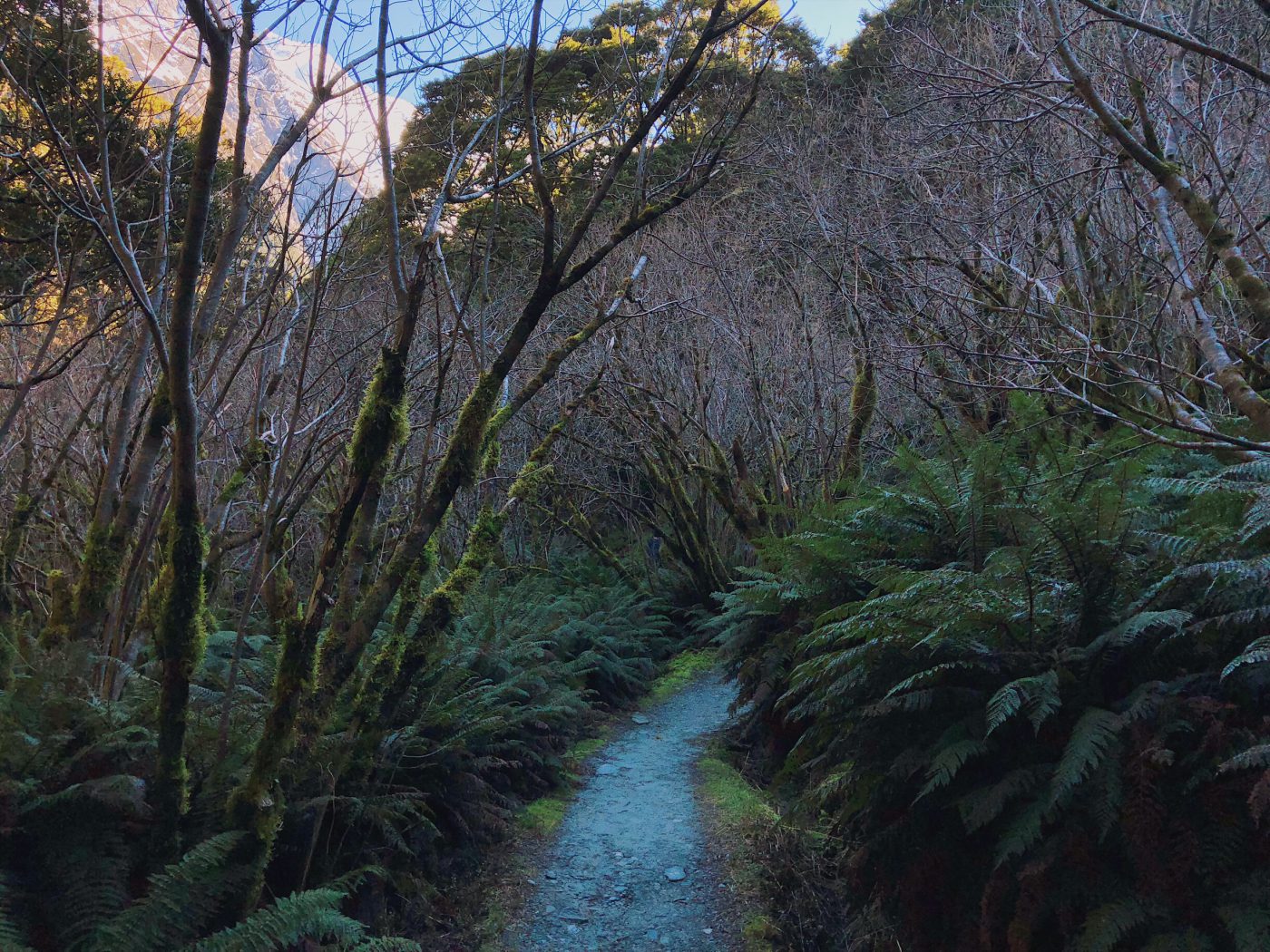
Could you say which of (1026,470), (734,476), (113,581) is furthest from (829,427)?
(113,581)

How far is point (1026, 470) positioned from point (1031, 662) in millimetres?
1594

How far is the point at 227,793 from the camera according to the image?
10.1 feet

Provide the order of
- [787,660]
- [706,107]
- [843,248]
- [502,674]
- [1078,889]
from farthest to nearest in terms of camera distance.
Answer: [706,107], [843,248], [502,674], [787,660], [1078,889]

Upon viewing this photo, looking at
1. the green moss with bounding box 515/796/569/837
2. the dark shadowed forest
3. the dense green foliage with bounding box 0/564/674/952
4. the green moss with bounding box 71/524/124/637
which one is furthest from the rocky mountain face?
the green moss with bounding box 515/796/569/837

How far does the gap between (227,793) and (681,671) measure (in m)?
7.35

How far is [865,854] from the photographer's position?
9.93ft

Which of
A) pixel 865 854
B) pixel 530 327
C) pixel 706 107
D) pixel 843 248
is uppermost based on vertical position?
pixel 706 107

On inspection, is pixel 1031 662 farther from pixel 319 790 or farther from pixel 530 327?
pixel 319 790

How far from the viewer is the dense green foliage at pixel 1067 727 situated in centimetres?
227

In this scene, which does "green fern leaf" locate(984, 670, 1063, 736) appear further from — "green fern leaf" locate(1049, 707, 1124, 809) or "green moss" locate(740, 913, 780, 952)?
"green moss" locate(740, 913, 780, 952)

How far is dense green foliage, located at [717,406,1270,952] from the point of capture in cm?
227

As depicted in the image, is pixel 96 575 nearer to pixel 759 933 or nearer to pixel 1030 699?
pixel 759 933

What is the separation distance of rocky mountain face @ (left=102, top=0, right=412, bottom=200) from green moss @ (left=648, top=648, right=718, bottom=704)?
6209mm

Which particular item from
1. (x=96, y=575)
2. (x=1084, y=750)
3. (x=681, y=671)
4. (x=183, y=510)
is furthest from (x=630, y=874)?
(x=681, y=671)
